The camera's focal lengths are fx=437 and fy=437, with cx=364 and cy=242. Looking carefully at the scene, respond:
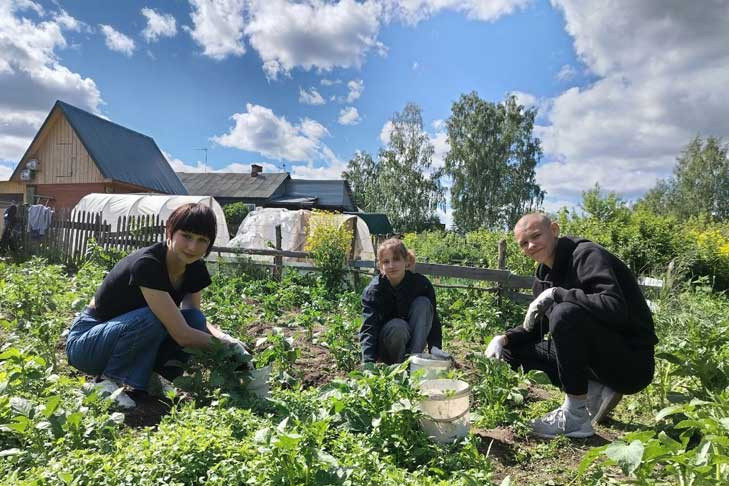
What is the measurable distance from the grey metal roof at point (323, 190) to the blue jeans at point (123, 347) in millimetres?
28490

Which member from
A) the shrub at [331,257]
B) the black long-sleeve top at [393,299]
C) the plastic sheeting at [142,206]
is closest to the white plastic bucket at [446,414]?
the black long-sleeve top at [393,299]

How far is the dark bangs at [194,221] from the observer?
221 cm

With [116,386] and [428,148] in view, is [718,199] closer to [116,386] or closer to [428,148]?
[428,148]

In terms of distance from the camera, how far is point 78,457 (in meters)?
1.44

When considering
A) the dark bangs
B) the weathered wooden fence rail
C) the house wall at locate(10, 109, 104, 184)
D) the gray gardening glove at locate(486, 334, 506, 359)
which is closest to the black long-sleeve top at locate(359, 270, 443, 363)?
the gray gardening glove at locate(486, 334, 506, 359)

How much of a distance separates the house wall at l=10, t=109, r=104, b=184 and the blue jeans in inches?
732

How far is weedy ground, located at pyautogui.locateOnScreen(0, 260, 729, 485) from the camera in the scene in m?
1.33

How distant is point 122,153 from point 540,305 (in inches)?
851

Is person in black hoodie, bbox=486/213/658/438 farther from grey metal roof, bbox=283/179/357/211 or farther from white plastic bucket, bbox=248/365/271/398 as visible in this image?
grey metal roof, bbox=283/179/357/211

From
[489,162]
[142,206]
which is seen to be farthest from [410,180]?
[142,206]

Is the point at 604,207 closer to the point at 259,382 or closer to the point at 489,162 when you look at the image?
the point at 259,382

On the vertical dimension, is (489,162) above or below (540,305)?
above

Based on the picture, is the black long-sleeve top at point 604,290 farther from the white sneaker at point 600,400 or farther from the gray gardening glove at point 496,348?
the gray gardening glove at point 496,348

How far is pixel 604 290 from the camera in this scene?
86.7 inches
